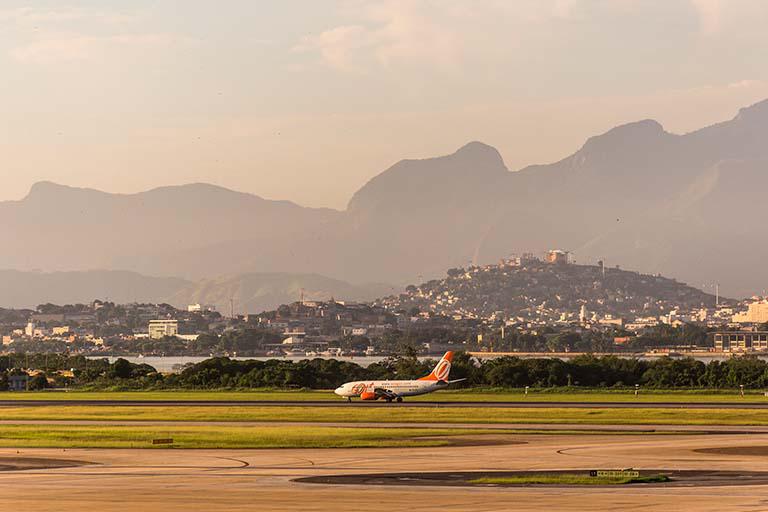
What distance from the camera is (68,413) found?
12075cm

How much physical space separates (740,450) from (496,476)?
66.6ft

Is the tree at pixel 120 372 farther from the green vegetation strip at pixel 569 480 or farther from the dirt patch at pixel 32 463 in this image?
the green vegetation strip at pixel 569 480

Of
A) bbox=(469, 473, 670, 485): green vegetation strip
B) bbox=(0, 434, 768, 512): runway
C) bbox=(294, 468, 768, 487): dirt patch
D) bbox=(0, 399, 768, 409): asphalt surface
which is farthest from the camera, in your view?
bbox=(0, 399, 768, 409): asphalt surface

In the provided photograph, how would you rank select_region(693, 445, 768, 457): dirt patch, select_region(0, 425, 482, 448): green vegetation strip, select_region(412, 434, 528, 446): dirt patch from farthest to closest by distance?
select_region(412, 434, 528, 446): dirt patch
select_region(0, 425, 482, 448): green vegetation strip
select_region(693, 445, 768, 457): dirt patch

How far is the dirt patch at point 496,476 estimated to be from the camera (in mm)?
58781

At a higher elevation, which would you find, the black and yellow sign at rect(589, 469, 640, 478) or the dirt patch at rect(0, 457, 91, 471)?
the black and yellow sign at rect(589, 469, 640, 478)

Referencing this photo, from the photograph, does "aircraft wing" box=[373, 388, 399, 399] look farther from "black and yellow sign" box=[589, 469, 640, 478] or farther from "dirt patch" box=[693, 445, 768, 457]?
"black and yellow sign" box=[589, 469, 640, 478]

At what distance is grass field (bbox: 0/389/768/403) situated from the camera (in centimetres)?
14200

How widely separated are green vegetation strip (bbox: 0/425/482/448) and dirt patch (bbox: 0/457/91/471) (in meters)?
9.41

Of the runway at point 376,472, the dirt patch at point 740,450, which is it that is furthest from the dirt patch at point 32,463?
the dirt patch at point 740,450

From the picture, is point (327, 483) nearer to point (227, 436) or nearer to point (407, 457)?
point (407, 457)

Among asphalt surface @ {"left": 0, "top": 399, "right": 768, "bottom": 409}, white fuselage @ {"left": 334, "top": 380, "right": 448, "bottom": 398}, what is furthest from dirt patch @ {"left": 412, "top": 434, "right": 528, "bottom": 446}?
white fuselage @ {"left": 334, "top": 380, "right": 448, "bottom": 398}

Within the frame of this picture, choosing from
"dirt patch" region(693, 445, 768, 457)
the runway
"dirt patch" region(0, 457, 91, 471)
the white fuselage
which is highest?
the white fuselage

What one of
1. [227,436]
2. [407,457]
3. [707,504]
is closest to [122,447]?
[227,436]
